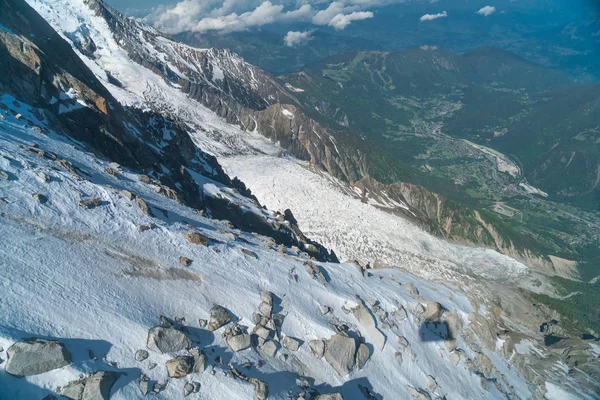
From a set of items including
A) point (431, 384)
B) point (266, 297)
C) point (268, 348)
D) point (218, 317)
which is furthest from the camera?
point (431, 384)

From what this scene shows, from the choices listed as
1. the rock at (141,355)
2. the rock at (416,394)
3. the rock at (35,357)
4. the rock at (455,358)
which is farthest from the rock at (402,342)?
the rock at (35,357)

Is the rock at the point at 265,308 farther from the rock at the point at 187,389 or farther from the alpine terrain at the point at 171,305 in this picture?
the rock at the point at 187,389

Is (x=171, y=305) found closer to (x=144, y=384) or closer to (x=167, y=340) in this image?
(x=167, y=340)

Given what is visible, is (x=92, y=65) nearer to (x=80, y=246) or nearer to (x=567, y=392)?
(x=80, y=246)

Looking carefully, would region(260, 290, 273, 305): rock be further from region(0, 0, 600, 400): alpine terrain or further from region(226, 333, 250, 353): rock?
region(226, 333, 250, 353): rock

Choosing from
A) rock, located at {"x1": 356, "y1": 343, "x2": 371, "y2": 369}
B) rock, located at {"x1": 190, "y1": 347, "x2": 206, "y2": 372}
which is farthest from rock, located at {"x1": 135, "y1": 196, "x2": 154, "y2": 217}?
rock, located at {"x1": 356, "y1": 343, "x2": 371, "y2": 369}

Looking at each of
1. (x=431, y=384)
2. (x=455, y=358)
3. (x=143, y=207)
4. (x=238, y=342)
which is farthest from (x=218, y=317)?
(x=455, y=358)
